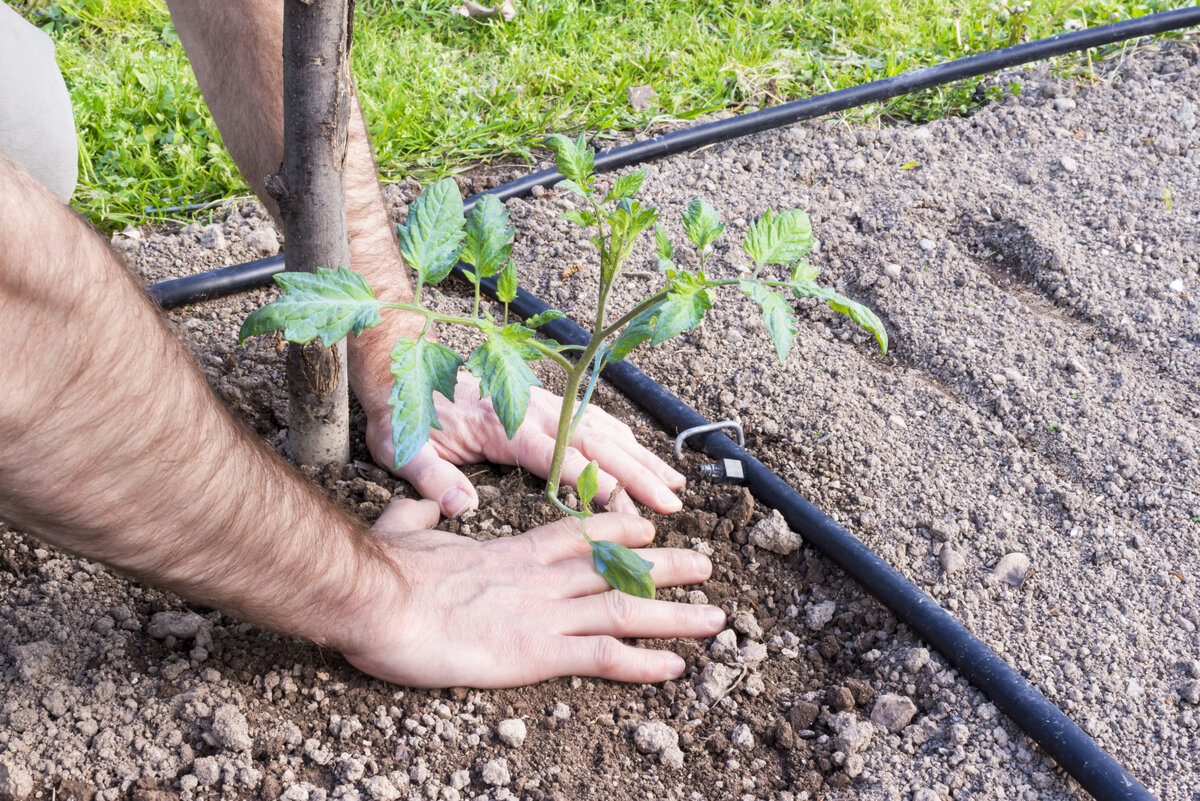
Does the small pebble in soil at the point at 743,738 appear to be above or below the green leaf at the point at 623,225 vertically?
below

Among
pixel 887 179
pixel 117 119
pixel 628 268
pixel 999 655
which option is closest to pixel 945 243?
pixel 887 179

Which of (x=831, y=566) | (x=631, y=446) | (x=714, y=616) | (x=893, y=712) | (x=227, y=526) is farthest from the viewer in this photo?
(x=631, y=446)

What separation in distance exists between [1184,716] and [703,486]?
82cm

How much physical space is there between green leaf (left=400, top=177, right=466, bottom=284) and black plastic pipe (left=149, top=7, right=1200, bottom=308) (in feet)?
3.49

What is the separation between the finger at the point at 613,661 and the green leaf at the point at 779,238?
2.00 feet

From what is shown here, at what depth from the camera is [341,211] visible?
1382 mm

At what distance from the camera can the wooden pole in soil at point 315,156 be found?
47.3 inches

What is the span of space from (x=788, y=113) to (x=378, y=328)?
1.50 metres

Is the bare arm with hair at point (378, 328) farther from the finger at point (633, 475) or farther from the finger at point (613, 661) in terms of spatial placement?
the finger at point (613, 661)

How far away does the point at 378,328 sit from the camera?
1.81 metres

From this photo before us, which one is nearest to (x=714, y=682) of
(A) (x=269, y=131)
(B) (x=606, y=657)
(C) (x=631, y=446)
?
(B) (x=606, y=657)

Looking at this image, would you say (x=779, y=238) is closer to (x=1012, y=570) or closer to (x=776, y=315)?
(x=776, y=315)

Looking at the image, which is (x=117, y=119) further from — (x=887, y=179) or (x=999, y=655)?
(x=999, y=655)

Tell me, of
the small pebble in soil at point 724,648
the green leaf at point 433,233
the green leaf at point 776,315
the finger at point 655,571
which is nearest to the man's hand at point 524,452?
the finger at point 655,571
